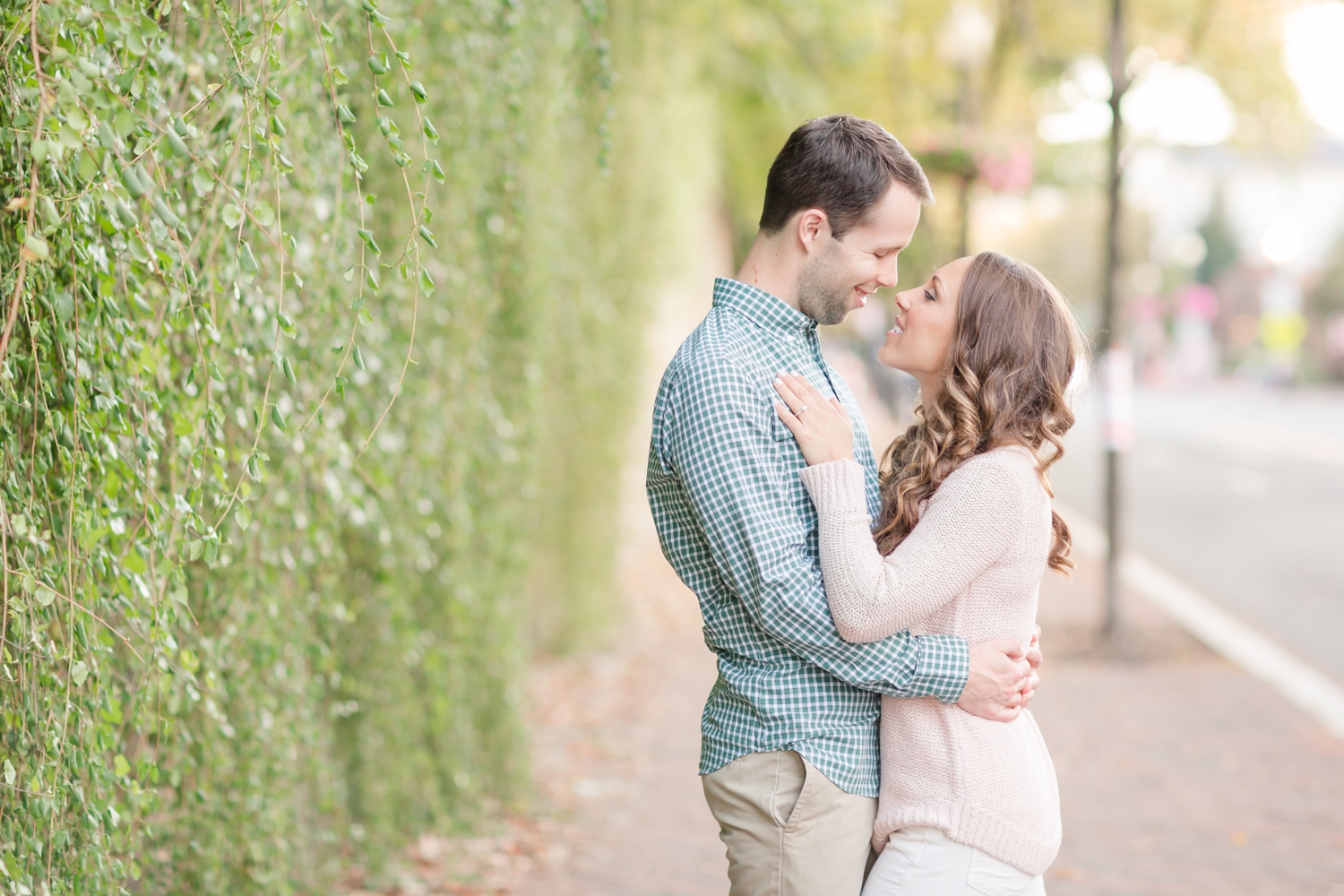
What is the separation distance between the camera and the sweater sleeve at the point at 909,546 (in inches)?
80.5

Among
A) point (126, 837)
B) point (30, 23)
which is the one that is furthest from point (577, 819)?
point (30, 23)

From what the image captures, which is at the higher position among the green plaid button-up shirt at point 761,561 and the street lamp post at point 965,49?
the street lamp post at point 965,49

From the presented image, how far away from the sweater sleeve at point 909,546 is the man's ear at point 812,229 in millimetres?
436

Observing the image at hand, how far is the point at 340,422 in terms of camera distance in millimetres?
3562

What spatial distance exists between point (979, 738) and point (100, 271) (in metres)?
1.64

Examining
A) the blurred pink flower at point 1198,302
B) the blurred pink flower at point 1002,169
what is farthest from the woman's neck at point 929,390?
the blurred pink flower at point 1198,302

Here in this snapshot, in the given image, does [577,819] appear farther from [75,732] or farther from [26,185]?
[26,185]

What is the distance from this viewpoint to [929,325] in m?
2.33

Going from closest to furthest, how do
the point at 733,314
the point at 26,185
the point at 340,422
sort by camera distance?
the point at 26,185 < the point at 733,314 < the point at 340,422

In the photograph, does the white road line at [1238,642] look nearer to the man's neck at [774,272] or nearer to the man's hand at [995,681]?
the man's hand at [995,681]

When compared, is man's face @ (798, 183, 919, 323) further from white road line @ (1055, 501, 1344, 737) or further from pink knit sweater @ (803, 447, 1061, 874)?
white road line @ (1055, 501, 1344, 737)

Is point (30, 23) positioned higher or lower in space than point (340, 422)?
higher

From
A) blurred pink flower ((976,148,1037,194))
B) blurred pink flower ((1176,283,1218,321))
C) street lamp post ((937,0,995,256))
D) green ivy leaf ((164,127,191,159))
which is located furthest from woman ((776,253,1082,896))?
blurred pink flower ((1176,283,1218,321))

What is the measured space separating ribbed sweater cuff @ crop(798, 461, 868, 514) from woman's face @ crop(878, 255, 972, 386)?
1.00 ft
